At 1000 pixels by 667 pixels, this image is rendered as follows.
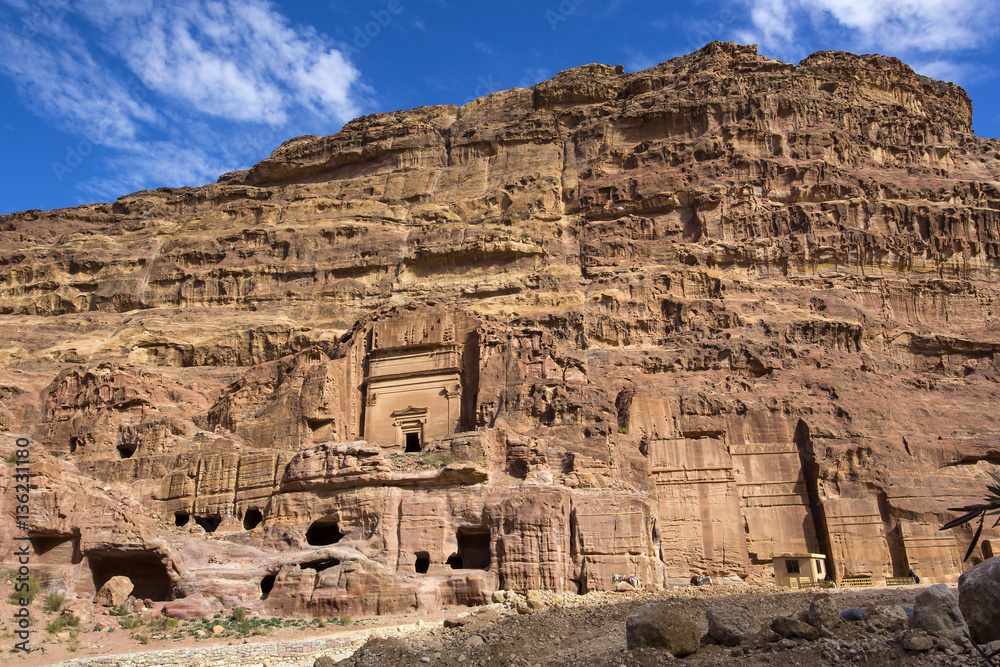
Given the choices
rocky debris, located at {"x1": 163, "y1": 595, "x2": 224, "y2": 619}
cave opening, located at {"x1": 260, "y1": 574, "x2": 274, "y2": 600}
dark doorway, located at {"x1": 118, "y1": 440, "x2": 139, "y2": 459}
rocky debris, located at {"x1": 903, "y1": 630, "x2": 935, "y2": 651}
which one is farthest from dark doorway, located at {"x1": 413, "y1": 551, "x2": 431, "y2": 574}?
rocky debris, located at {"x1": 903, "y1": 630, "x2": 935, "y2": 651}

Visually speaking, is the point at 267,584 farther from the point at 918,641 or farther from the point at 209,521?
the point at 918,641

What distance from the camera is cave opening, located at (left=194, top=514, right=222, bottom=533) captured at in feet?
115

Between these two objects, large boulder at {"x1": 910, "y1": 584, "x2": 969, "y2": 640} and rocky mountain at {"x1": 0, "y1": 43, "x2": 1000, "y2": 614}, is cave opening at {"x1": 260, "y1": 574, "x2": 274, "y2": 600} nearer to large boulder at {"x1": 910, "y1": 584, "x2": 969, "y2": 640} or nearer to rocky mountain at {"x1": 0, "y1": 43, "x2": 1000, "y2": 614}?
rocky mountain at {"x1": 0, "y1": 43, "x2": 1000, "y2": 614}

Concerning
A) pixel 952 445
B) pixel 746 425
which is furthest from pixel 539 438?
pixel 952 445

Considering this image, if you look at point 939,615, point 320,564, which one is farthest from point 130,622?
point 939,615

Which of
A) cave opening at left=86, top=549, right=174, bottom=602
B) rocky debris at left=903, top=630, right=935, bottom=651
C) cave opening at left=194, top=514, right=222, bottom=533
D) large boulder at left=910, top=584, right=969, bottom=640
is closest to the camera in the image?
rocky debris at left=903, top=630, right=935, bottom=651

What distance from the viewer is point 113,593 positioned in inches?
1024

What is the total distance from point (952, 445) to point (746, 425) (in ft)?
27.7

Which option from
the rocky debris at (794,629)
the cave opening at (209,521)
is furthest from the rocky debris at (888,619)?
the cave opening at (209,521)

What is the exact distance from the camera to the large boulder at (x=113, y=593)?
2581cm

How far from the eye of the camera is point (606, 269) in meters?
51.3

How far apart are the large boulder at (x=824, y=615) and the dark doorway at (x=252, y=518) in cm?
2349

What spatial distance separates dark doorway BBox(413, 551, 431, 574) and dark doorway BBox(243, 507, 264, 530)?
23.9 ft

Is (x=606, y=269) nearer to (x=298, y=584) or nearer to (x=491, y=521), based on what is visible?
(x=491, y=521)
